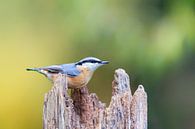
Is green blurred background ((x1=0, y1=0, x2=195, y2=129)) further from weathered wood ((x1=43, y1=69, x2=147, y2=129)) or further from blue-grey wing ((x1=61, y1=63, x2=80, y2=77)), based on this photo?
weathered wood ((x1=43, y1=69, x2=147, y2=129))

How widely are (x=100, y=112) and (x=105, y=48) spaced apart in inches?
82.2

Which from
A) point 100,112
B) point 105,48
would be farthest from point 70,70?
point 105,48

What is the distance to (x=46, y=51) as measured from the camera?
5598 millimetres

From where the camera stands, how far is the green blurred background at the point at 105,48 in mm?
4734

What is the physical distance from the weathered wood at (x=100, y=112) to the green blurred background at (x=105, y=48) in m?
1.68

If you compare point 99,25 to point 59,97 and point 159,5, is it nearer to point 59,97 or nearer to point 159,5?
point 159,5

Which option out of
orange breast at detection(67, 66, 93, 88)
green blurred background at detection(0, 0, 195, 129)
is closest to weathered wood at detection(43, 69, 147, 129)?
orange breast at detection(67, 66, 93, 88)

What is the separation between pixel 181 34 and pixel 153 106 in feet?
3.54

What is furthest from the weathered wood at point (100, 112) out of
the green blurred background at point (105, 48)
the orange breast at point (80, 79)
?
the green blurred background at point (105, 48)

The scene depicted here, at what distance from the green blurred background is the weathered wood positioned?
168cm

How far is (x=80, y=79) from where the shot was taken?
328 cm

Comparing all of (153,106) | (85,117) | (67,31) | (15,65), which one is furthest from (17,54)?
(85,117)

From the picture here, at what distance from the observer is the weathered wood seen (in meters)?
2.85

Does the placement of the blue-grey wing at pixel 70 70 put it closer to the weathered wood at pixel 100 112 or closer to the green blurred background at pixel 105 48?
the weathered wood at pixel 100 112
